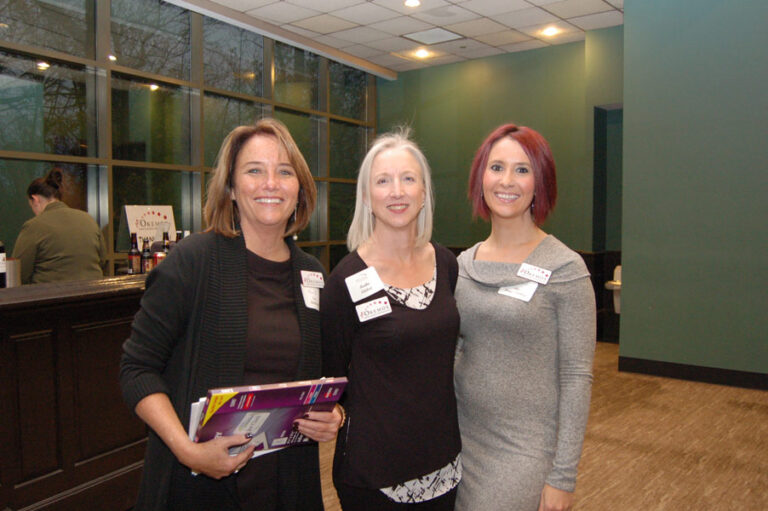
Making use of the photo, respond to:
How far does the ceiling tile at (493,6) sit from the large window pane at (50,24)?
3.99 m

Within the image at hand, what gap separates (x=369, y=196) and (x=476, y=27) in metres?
6.43

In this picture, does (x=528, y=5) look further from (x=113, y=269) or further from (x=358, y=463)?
(x=358, y=463)

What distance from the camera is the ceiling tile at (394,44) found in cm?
803

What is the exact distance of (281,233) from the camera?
5.48 feet

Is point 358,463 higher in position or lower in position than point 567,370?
lower

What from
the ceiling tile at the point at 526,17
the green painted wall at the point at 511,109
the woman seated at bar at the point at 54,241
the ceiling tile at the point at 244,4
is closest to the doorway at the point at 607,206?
the green painted wall at the point at 511,109

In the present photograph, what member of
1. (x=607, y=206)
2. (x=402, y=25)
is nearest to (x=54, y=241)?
(x=402, y=25)

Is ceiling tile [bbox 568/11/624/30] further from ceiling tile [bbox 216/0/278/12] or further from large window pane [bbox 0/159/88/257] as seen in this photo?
large window pane [bbox 0/159/88/257]

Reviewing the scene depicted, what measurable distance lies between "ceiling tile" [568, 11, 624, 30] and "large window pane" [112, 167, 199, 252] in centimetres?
505

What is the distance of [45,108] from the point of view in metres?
5.44

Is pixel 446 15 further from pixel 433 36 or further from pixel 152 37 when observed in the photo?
pixel 152 37

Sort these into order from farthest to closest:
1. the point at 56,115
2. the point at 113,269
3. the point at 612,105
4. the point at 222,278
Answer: the point at 612,105
the point at 113,269
the point at 56,115
the point at 222,278

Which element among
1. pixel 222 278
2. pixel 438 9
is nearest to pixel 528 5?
pixel 438 9

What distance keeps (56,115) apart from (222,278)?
5056 millimetres
